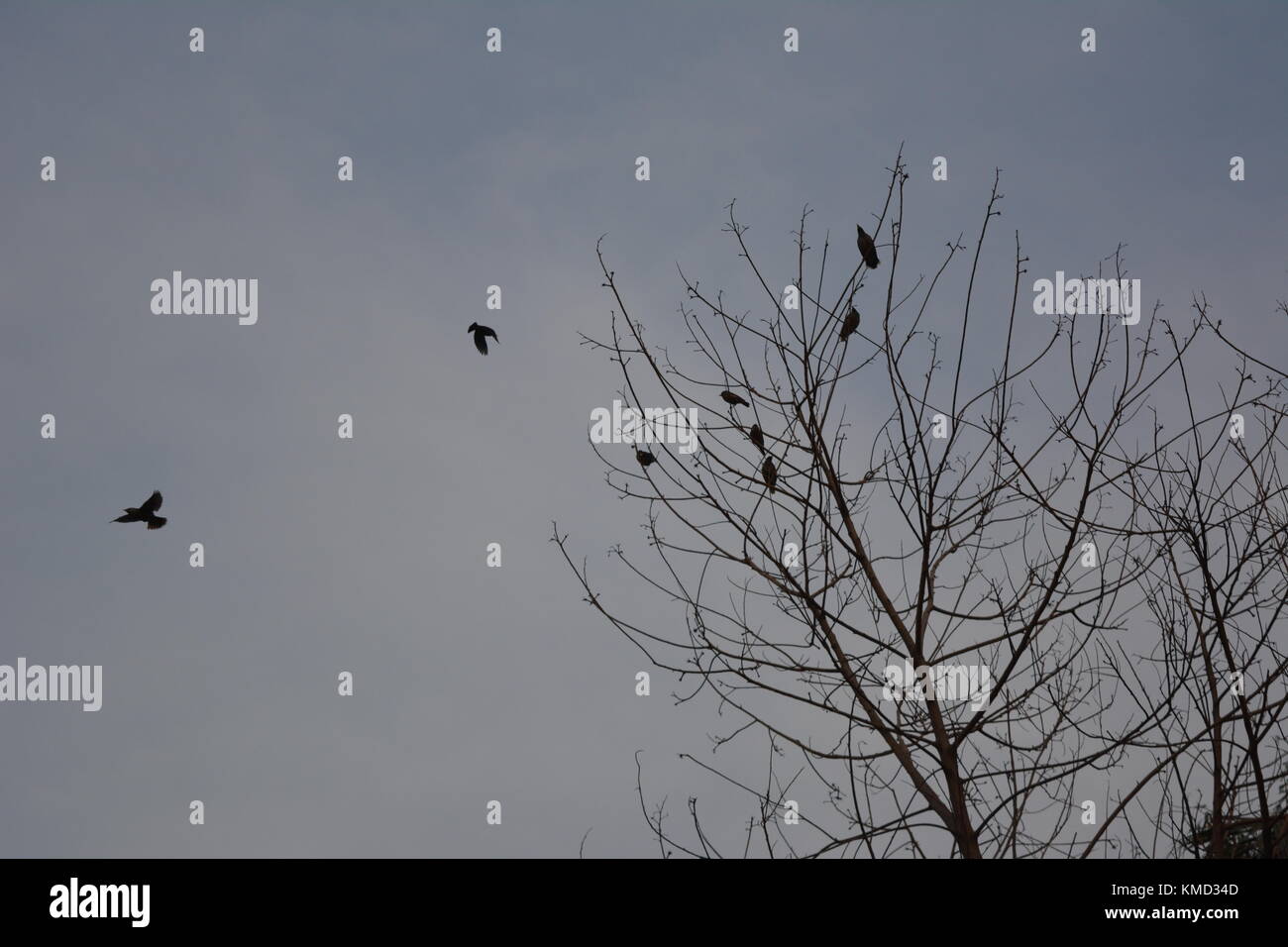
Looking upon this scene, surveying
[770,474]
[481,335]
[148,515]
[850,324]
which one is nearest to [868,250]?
[850,324]

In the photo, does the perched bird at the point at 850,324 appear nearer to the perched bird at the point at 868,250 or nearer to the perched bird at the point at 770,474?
the perched bird at the point at 868,250

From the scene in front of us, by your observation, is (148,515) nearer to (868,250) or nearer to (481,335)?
(481,335)

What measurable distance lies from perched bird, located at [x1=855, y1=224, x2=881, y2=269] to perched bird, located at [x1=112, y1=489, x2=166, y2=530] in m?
4.87

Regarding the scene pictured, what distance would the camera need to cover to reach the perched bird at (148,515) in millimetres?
6980

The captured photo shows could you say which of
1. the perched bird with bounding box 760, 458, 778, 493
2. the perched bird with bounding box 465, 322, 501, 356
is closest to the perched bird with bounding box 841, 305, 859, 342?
the perched bird with bounding box 760, 458, 778, 493

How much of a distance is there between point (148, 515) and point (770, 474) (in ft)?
15.1

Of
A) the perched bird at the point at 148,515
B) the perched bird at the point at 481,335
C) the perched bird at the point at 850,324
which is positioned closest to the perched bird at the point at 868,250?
the perched bird at the point at 850,324

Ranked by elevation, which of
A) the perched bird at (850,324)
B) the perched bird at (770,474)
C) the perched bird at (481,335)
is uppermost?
the perched bird at (481,335)

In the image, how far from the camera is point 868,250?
427 cm

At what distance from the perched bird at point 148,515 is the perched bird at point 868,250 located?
4.87 meters

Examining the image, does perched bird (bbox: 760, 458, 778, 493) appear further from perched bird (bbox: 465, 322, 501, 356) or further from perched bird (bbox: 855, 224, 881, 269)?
perched bird (bbox: 465, 322, 501, 356)

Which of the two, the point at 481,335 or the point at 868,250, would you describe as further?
the point at 481,335
